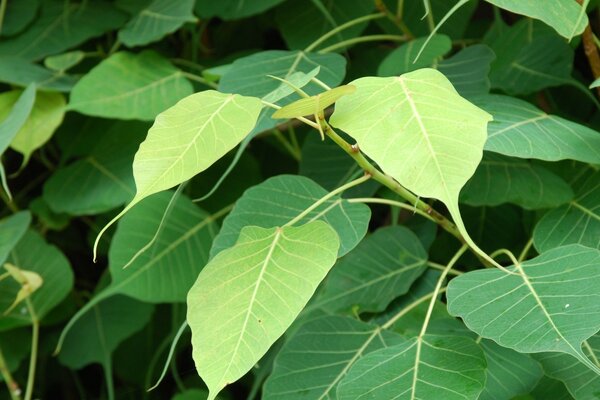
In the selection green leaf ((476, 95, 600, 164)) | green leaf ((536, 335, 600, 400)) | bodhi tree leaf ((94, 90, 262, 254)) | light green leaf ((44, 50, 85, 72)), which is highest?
bodhi tree leaf ((94, 90, 262, 254))

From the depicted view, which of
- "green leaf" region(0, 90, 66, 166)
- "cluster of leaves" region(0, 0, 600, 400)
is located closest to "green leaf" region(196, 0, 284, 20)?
"cluster of leaves" region(0, 0, 600, 400)

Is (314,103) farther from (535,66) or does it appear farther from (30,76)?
(30,76)

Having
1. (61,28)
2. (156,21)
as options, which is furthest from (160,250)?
(61,28)

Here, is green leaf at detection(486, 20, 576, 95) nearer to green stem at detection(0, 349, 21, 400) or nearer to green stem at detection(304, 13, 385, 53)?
green stem at detection(304, 13, 385, 53)

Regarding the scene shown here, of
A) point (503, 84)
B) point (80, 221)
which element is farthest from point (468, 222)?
point (80, 221)

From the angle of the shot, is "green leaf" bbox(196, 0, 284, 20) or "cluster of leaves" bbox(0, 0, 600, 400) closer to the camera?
"cluster of leaves" bbox(0, 0, 600, 400)

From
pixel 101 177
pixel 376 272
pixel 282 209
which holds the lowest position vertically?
pixel 101 177
